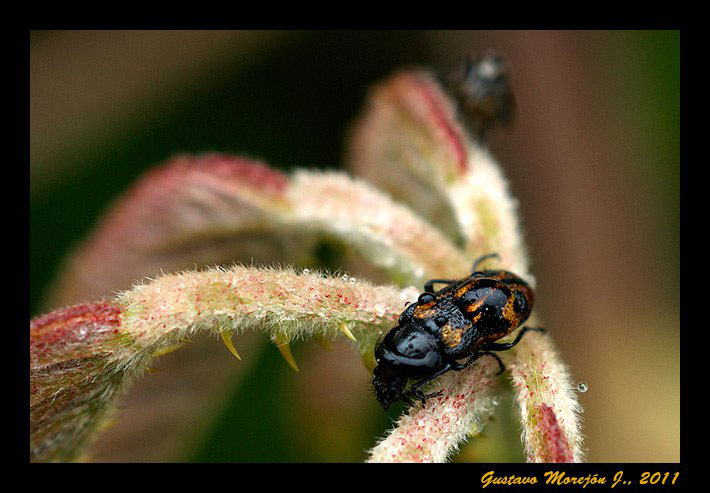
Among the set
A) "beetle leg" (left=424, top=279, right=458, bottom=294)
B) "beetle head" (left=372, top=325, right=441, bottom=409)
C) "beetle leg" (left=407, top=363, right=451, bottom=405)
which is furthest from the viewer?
"beetle leg" (left=424, top=279, right=458, bottom=294)

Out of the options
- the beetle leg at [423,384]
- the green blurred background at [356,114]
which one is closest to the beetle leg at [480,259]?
the beetle leg at [423,384]

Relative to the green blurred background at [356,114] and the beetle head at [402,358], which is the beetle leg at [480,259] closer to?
the beetle head at [402,358]

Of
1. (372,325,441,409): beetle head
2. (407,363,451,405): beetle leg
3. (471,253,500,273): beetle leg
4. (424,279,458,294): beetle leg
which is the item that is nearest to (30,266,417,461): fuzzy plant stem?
(372,325,441,409): beetle head

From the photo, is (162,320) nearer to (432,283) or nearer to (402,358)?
(402,358)

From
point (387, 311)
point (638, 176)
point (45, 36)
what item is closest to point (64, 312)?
point (387, 311)

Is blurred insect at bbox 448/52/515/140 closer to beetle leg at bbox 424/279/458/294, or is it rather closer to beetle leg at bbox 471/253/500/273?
beetle leg at bbox 471/253/500/273
